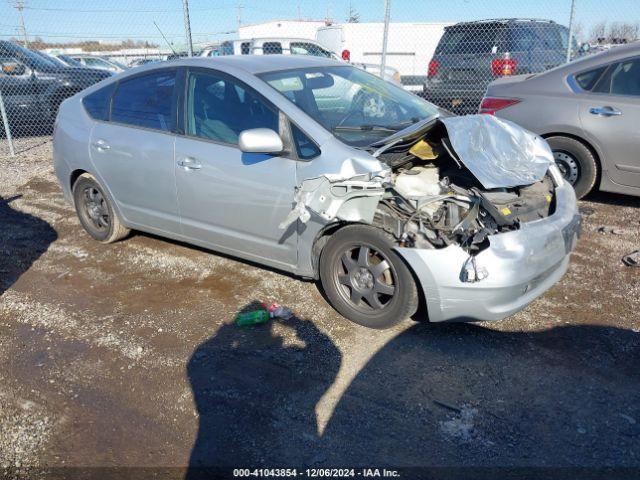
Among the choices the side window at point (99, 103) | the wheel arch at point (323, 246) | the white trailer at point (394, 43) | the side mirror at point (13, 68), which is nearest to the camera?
the wheel arch at point (323, 246)

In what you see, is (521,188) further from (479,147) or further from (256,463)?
(256,463)

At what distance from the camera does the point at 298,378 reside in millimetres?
3113

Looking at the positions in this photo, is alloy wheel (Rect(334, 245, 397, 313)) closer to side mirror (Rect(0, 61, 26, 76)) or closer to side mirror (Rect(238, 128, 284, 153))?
side mirror (Rect(238, 128, 284, 153))

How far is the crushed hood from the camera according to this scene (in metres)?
3.45

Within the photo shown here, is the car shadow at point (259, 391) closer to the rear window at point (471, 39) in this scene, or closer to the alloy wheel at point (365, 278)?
the alloy wheel at point (365, 278)

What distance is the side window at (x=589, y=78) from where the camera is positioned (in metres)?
5.55

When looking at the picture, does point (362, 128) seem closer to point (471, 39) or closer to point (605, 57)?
point (605, 57)

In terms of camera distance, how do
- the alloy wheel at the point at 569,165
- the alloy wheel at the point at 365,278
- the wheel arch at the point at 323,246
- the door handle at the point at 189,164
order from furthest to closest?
the alloy wheel at the point at 569,165
the door handle at the point at 189,164
the wheel arch at the point at 323,246
the alloy wheel at the point at 365,278

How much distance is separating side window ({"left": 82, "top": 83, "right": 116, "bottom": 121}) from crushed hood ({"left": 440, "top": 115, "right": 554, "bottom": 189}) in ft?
10.1

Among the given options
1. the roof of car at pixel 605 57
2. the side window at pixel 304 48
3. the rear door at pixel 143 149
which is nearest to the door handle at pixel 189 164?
the rear door at pixel 143 149

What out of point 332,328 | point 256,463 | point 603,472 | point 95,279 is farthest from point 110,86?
point 603,472

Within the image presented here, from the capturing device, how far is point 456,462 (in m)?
2.48

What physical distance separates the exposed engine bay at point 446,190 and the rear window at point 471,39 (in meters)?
5.68

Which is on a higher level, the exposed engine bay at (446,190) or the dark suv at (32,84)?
the exposed engine bay at (446,190)
